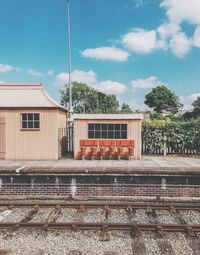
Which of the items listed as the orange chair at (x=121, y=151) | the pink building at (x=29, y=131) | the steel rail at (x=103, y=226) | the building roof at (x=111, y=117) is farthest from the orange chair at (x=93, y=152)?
the steel rail at (x=103, y=226)

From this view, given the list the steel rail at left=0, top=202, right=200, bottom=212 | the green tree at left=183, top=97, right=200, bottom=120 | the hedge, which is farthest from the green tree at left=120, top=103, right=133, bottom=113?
the steel rail at left=0, top=202, right=200, bottom=212

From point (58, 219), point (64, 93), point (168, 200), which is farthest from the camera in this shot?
point (64, 93)

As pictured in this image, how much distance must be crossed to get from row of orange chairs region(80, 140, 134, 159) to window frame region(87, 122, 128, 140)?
278mm

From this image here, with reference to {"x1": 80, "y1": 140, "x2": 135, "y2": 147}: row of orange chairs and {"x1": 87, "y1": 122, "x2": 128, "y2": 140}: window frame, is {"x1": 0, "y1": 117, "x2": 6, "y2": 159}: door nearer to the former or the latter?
{"x1": 80, "y1": 140, "x2": 135, "y2": 147}: row of orange chairs

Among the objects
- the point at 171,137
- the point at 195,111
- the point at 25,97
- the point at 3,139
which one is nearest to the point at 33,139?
the point at 3,139

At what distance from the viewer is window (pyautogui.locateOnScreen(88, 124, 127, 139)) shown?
1455cm

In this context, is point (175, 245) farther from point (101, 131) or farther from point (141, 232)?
point (101, 131)

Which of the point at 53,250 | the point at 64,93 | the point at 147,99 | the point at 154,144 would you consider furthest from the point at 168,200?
the point at 147,99

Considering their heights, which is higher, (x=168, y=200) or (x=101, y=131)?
(x=101, y=131)

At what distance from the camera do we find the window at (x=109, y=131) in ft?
47.7

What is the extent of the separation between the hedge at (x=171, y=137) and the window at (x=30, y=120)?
6.35 metres

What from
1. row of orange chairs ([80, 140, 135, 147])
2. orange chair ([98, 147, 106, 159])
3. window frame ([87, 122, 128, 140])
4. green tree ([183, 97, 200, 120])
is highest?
green tree ([183, 97, 200, 120])

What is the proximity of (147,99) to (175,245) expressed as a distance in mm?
87539

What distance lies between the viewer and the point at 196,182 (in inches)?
404
